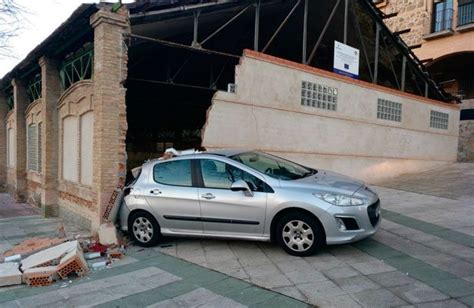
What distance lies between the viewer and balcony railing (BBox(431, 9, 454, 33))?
2234cm

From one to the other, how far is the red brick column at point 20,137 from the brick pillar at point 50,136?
426 cm

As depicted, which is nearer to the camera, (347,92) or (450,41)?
(347,92)

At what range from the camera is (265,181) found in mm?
5785

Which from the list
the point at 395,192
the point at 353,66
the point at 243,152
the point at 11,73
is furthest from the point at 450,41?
the point at 11,73

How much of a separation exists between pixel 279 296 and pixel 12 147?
15.7 m

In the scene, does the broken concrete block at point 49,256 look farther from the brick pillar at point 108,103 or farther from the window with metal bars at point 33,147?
the window with metal bars at point 33,147

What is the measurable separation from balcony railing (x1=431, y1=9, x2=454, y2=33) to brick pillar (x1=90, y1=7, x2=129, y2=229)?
71.1 ft

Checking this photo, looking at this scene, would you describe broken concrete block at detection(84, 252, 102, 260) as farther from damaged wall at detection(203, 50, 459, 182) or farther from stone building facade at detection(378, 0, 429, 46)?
stone building facade at detection(378, 0, 429, 46)

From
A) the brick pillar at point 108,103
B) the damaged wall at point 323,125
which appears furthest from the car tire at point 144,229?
the damaged wall at point 323,125

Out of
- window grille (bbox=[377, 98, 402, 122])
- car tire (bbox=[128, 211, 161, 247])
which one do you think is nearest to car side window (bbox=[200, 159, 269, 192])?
car tire (bbox=[128, 211, 161, 247])

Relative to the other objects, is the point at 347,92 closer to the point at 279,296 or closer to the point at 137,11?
the point at 137,11

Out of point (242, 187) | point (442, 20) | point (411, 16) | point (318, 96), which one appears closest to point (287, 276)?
point (242, 187)

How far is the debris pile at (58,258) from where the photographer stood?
5316 mm

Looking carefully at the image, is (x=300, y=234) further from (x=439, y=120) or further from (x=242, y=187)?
(x=439, y=120)
